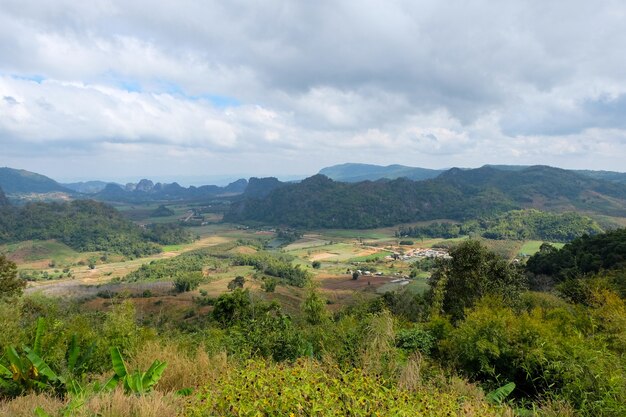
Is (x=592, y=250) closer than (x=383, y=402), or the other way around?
(x=383, y=402)

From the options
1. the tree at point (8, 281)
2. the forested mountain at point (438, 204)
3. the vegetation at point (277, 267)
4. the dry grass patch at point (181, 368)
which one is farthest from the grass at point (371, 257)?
the dry grass patch at point (181, 368)

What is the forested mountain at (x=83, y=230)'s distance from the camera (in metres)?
126

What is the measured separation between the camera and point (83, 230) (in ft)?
440

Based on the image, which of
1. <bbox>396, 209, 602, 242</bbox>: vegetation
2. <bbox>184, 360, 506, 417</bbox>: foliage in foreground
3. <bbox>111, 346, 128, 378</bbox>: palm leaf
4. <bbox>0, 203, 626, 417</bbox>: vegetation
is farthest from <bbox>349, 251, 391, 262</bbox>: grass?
<bbox>184, 360, 506, 417</bbox>: foliage in foreground

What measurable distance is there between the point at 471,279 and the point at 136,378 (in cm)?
1865

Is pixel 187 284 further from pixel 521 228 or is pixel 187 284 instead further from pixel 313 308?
pixel 521 228

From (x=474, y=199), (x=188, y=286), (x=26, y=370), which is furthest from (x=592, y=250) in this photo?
(x=474, y=199)

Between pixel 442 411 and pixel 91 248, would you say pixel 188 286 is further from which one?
pixel 91 248

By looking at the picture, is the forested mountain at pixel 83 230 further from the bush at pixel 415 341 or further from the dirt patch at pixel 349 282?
the bush at pixel 415 341

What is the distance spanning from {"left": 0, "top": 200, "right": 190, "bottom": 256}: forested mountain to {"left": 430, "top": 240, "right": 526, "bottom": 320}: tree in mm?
121685

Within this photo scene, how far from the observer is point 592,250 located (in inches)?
1553

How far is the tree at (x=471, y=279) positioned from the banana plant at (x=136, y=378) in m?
16.2

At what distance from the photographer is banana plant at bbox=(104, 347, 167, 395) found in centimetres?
530

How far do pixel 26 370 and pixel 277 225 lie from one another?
604 ft
